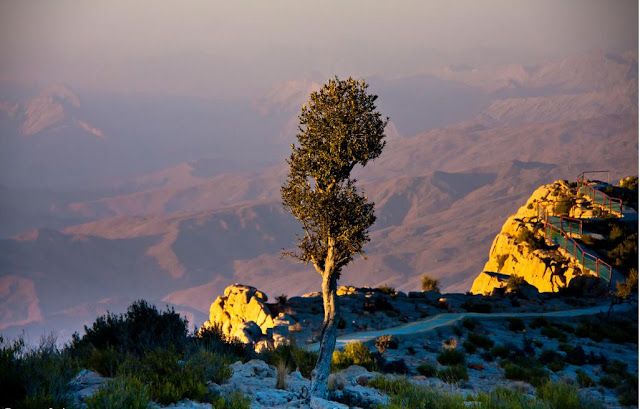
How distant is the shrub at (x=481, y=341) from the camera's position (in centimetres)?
4203

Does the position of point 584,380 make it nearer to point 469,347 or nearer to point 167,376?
point 469,347

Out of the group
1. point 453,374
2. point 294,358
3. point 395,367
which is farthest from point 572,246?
point 294,358

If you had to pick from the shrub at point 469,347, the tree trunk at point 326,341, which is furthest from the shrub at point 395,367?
the tree trunk at point 326,341

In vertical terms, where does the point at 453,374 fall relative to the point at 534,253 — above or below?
below

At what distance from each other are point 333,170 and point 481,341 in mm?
22390

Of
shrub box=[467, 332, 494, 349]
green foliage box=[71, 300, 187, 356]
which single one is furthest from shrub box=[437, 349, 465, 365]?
green foliage box=[71, 300, 187, 356]

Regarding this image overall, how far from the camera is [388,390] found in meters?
26.2

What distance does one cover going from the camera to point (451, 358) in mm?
37969

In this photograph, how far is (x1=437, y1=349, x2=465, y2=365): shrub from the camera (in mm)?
37750

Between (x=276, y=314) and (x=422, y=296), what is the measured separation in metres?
14.3

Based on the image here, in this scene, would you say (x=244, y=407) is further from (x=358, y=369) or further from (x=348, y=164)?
(x=358, y=369)

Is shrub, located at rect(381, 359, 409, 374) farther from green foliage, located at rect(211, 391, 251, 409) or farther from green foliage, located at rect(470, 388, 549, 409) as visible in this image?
green foliage, located at rect(211, 391, 251, 409)

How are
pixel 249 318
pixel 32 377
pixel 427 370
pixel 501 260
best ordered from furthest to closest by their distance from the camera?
1. pixel 501 260
2. pixel 249 318
3. pixel 427 370
4. pixel 32 377

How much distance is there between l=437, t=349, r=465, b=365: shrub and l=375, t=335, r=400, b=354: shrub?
251 centimetres
